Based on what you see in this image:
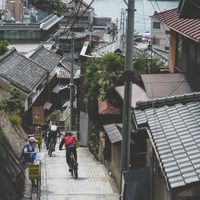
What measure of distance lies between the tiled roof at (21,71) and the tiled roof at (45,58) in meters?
3.55

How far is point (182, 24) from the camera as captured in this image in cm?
1820

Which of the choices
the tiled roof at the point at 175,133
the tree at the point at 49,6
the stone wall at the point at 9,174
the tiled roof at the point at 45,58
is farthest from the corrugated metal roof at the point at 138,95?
the tiled roof at the point at 45,58

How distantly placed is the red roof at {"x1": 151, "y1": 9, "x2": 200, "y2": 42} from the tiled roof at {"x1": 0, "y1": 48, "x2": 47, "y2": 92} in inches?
677

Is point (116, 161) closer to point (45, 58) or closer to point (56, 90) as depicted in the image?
point (45, 58)

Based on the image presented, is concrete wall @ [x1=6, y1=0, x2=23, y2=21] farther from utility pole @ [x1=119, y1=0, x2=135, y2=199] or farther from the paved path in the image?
utility pole @ [x1=119, y1=0, x2=135, y2=199]

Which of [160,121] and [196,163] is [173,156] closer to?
[196,163]

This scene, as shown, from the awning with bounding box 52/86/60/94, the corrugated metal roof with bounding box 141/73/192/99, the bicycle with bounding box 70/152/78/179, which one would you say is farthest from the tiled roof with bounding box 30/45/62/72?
the bicycle with bounding box 70/152/78/179

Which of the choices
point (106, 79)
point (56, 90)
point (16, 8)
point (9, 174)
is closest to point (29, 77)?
point (56, 90)

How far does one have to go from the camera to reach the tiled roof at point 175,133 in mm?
8156

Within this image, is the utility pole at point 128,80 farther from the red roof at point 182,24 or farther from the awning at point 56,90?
the awning at point 56,90

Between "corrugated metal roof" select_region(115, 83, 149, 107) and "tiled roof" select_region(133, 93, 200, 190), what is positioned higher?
"tiled roof" select_region(133, 93, 200, 190)

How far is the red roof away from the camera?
16.4 m

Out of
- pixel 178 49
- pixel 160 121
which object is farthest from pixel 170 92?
pixel 160 121

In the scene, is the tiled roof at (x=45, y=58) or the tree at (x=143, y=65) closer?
the tree at (x=143, y=65)
